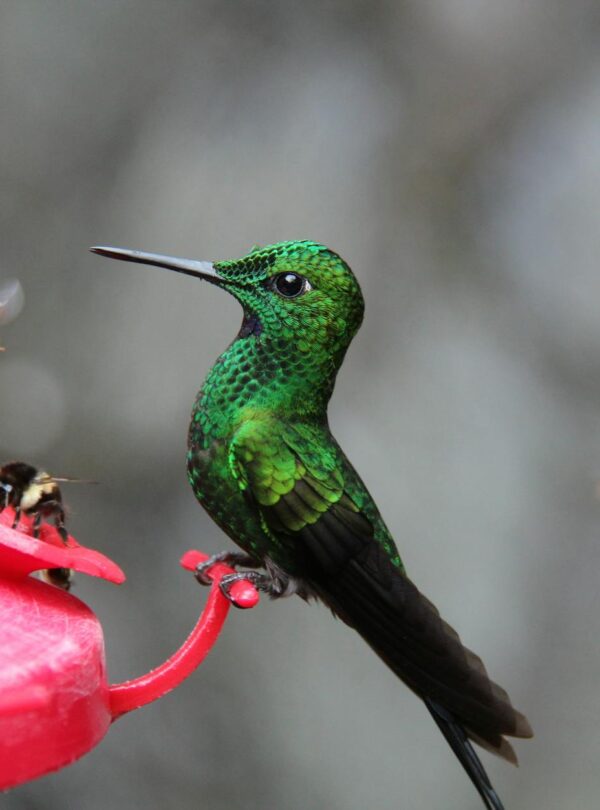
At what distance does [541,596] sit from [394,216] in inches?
64.0

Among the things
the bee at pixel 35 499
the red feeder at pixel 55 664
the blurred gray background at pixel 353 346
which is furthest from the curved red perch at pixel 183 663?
the blurred gray background at pixel 353 346

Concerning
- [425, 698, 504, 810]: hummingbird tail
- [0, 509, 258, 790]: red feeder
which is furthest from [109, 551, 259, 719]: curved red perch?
[425, 698, 504, 810]: hummingbird tail

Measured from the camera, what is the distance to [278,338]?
72.6 inches

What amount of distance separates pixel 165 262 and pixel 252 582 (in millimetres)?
539

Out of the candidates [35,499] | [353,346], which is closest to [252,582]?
[35,499]

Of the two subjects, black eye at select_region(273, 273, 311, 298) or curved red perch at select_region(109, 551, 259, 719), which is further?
black eye at select_region(273, 273, 311, 298)

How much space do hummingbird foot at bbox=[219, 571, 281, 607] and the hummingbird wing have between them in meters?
0.08

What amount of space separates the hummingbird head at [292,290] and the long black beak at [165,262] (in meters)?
0.04

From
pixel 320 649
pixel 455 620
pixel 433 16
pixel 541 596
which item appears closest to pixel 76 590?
pixel 320 649

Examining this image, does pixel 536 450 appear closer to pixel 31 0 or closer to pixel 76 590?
pixel 76 590

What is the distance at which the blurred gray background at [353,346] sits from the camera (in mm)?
4246

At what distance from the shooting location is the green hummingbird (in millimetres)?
1803

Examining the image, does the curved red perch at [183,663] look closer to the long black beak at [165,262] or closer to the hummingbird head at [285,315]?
the hummingbird head at [285,315]

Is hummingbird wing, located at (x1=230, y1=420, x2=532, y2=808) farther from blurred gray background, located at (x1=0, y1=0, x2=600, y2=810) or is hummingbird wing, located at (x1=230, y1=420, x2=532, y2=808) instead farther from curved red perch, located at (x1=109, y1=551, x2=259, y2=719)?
blurred gray background, located at (x1=0, y1=0, x2=600, y2=810)
